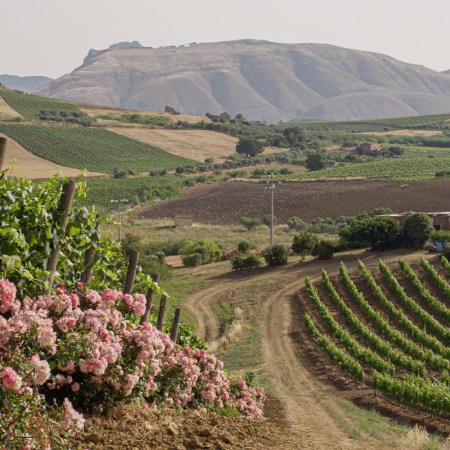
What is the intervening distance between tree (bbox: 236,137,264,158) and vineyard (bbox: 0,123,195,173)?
42.1ft

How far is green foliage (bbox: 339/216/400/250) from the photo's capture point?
57.2m

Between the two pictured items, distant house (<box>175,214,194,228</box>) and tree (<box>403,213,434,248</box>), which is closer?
tree (<box>403,213,434,248</box>)

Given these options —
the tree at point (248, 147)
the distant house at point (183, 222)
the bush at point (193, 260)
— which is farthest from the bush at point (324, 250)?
the tree at point (248, 147)

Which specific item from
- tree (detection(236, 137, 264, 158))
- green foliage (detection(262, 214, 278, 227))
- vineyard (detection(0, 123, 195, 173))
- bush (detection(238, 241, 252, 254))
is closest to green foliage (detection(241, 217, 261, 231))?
green foliage (detection(262, 214, 278, 227))

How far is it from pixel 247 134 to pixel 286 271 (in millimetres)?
124354

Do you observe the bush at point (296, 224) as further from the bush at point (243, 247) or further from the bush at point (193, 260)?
the bush at point (193, 260)

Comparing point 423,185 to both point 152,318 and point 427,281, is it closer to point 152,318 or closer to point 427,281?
point 427,281

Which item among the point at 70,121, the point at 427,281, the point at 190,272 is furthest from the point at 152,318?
the point at 70,121

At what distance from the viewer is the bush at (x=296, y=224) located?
279 feet

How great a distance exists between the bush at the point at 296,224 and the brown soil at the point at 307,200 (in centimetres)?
421

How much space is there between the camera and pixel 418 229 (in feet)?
186

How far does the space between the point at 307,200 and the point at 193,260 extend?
39.1 meters

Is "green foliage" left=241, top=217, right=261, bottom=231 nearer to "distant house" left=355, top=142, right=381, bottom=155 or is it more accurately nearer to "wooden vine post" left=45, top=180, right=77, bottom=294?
"distant house" left=355, top=142, right=381, bottom=155

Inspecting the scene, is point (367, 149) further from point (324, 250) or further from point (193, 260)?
point (324, 250)
